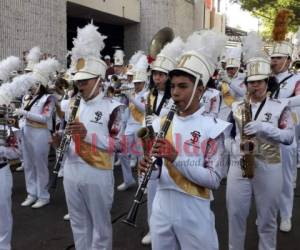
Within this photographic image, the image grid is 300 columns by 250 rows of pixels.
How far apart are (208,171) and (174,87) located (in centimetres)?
66

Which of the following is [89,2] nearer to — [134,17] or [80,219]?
[134,17]

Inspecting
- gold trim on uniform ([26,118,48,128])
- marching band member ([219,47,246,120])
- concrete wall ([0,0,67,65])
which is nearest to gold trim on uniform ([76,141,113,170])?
gold trim on uniform ([26,118,48,128])

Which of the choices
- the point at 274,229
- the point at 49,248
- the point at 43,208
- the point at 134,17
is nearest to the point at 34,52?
the point at 43,208

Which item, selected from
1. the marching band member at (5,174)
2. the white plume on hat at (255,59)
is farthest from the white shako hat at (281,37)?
the marching band member at (5,174)

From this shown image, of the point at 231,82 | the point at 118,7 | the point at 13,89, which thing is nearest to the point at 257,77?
the point at 13,89

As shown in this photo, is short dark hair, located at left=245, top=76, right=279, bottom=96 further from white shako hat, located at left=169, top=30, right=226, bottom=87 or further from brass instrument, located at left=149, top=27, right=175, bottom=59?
brass instrument, located at left=149, top=27, right=175, bottom=59

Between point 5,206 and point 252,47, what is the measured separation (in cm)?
321

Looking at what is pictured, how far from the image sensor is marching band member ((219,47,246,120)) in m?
8.85

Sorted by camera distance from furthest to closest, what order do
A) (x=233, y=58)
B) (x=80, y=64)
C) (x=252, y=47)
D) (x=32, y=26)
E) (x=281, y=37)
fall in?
(x=32, y=26), (x=233, y=58), (x=281, y=37), (x=252, y=47), (x=80, y=64)

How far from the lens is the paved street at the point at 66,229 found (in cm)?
559

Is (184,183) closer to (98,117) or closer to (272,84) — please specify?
(98,117)

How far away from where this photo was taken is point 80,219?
4.62 meters

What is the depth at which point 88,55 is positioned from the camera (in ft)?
15.7

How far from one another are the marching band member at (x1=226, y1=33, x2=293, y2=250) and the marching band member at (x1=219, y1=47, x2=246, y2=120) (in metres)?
4.07
